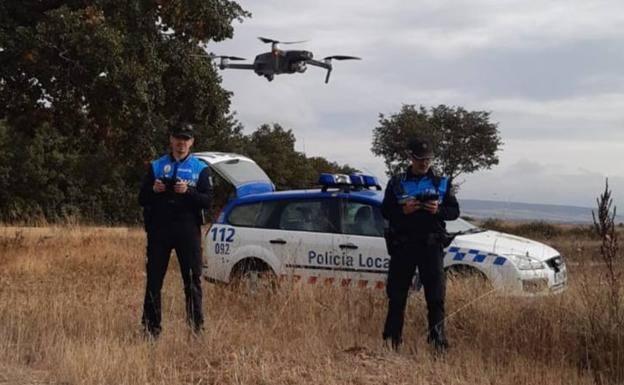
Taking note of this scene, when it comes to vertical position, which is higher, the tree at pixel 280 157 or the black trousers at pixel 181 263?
the tree at pixel 280 157

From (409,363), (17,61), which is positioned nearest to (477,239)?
(409,363)

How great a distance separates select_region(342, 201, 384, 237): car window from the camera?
8797 mm

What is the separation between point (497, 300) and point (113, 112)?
30.0 ft

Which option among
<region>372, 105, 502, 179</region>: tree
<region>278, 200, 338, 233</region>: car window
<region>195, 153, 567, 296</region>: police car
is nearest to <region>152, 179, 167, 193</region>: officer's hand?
<region>195, 153, 567, 296</region>: police car

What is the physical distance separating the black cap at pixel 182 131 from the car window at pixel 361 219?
2.95 meters

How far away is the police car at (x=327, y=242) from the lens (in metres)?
8.20

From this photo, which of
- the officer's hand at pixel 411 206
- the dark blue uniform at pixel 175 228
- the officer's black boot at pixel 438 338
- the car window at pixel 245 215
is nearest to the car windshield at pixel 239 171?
the car window at pixel 245 215

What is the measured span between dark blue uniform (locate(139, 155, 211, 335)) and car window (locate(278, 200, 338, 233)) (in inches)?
110

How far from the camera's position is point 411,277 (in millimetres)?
6203

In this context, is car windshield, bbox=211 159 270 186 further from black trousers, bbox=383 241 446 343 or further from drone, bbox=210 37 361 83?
drone, bbox=210 37 361 83

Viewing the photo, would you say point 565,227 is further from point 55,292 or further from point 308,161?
point 55,292

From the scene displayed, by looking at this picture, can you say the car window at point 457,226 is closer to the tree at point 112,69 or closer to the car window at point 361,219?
the car window at point 361,219

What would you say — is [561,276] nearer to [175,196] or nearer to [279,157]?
[175,196]

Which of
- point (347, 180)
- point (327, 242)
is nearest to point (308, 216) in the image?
point (327, 242)
